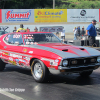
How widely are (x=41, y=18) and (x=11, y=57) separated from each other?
28856mm

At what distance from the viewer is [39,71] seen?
5.93m

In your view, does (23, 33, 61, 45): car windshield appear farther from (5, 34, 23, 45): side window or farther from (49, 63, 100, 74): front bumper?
(49, 63, 100, 74): front bumper

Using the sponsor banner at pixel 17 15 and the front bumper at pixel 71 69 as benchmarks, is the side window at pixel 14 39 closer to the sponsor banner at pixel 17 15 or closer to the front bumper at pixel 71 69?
the front bumper at pixel 71 69

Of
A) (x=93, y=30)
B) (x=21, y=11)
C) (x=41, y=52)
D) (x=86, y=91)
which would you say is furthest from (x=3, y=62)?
(x=21, y=11)

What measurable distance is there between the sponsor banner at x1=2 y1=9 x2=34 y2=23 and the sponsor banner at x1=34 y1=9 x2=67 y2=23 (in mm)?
1063

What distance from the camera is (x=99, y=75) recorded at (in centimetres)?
707

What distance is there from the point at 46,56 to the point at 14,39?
1.99 meters

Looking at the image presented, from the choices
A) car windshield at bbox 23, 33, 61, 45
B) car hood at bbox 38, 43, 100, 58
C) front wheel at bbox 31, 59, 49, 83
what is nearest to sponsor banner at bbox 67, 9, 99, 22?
car windshield at bbox 23, 33, 61, 45

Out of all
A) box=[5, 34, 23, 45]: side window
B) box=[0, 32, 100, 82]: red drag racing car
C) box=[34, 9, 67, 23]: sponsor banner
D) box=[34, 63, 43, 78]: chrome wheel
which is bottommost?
box=[34, 63, 43, 78]: chrome wheel

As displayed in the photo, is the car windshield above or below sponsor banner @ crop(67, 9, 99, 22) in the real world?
below

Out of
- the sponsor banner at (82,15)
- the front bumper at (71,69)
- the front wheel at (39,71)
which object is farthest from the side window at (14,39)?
the sponsor banner at (82,15)

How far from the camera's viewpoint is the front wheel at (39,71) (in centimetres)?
567

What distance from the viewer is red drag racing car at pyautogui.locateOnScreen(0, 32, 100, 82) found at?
547cm

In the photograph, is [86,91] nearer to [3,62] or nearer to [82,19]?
[3,62]
